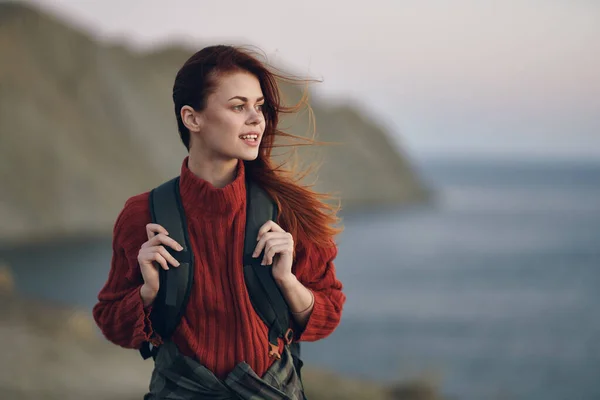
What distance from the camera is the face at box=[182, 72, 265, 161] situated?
2.21m

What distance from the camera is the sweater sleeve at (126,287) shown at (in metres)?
2.18

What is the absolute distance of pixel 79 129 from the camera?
34.6 metres

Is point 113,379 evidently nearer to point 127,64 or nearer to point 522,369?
point 522,369

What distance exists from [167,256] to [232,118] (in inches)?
17.0

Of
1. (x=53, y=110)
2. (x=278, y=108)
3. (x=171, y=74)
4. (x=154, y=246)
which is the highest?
(x=171, y=74)

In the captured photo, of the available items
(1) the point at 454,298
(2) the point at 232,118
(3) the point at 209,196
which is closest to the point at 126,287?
(3) the point at 209,196

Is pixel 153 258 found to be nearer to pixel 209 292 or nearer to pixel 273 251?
pixel 209 292

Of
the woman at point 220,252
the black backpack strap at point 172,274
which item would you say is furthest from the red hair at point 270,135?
the black backpack strap at point 172,274

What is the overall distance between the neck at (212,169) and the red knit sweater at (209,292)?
0.03 m

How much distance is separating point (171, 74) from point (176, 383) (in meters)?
40.2

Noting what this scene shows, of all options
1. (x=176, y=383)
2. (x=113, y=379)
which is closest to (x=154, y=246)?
(x=176, y=383)

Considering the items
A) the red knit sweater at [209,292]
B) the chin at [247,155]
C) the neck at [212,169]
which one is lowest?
the red knit sweater at [209,292]

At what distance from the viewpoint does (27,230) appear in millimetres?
29438

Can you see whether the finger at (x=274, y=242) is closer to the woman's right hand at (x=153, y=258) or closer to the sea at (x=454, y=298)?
the woman's right hand at (x=153, y=258)
